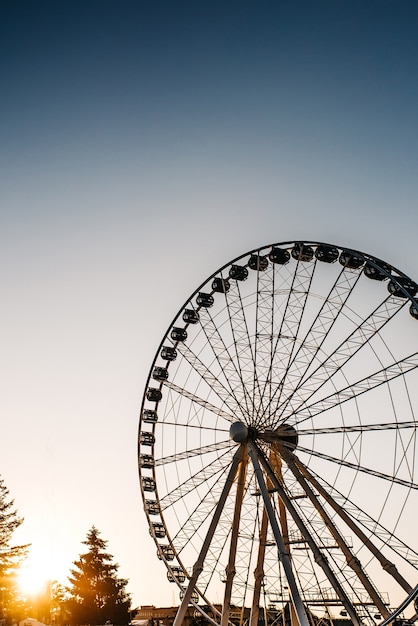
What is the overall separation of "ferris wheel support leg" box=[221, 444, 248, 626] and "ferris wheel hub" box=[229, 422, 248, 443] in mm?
543

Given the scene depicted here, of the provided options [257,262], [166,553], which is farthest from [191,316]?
[166,553]

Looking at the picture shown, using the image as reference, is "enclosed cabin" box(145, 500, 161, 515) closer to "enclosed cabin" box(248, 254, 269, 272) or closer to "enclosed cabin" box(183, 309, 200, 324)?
"enclosed cabin" box(183, 309, 200, 324)

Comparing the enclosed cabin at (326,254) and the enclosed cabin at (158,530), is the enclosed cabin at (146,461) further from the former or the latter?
the enclosed cabin at (326,254)

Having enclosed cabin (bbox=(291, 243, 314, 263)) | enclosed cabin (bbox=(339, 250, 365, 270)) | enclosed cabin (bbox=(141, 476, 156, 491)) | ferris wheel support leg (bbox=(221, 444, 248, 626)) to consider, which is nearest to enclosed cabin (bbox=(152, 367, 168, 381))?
enclosed cabin (bbox=(141, 476, 156, 491))

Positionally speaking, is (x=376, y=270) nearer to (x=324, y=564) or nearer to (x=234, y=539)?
(x=324, y=564)

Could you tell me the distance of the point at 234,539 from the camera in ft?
76.4

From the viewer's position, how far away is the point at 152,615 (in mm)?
60000

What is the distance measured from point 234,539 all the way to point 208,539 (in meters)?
1.38

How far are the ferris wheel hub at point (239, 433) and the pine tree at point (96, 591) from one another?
33.0 metres

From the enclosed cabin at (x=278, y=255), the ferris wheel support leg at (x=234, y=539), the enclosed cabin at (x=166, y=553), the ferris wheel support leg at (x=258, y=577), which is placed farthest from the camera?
the enclosed cabin at (x=166, y=553)

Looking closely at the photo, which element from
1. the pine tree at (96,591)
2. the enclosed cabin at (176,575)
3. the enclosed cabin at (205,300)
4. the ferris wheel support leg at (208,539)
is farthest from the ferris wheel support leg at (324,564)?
the pine tree at (96,591)

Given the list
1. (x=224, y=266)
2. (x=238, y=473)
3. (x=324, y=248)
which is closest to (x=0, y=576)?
(x=238, y=473)

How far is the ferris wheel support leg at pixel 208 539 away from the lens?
21.9 m

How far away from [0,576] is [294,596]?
31.7m
